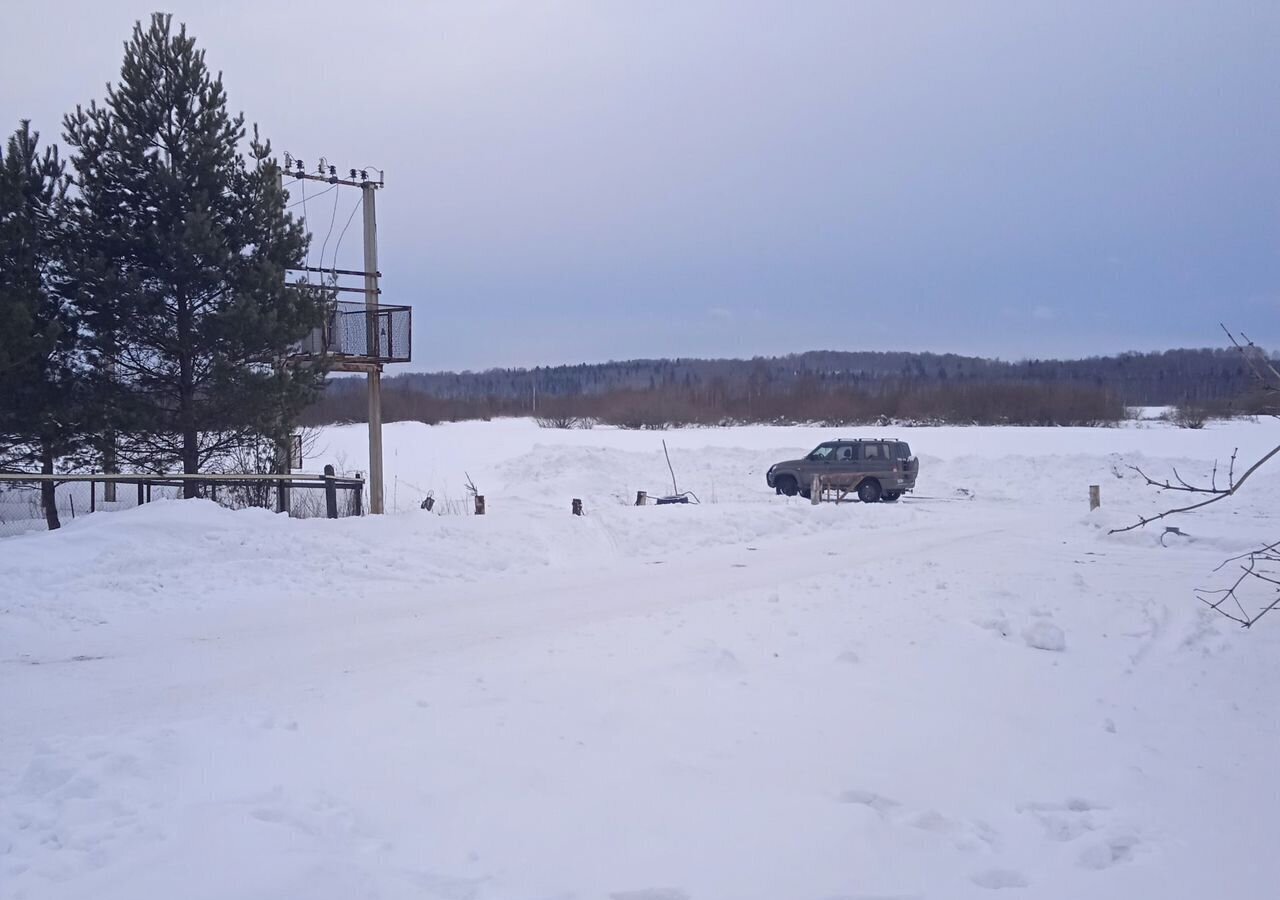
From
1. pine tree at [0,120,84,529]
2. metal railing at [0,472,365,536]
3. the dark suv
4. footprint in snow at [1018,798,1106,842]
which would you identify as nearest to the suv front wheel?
the dark suv

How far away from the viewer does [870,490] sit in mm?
28516

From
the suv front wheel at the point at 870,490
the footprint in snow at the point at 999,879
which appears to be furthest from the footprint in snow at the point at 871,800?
the suv front wheel at the point at 870,490

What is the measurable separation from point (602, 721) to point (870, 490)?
22525 millimetres

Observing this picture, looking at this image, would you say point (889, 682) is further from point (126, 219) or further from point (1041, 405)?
point (1041, 405)

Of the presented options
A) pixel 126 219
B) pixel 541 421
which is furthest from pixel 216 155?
pixel 541 421

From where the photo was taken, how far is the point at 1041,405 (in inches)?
2726

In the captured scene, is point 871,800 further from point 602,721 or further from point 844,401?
point 844,401

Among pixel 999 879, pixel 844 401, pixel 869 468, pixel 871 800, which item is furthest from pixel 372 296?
pixel 844 401

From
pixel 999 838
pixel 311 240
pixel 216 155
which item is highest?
pixel 216 155

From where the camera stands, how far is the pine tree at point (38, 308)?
1475cm

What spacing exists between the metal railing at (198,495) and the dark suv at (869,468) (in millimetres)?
14928

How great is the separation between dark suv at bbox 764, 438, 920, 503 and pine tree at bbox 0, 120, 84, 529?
19721 mm

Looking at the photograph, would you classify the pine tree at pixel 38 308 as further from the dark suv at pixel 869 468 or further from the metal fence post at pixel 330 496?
the dark suv at pixel 869 468

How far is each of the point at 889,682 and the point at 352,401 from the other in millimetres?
69135
